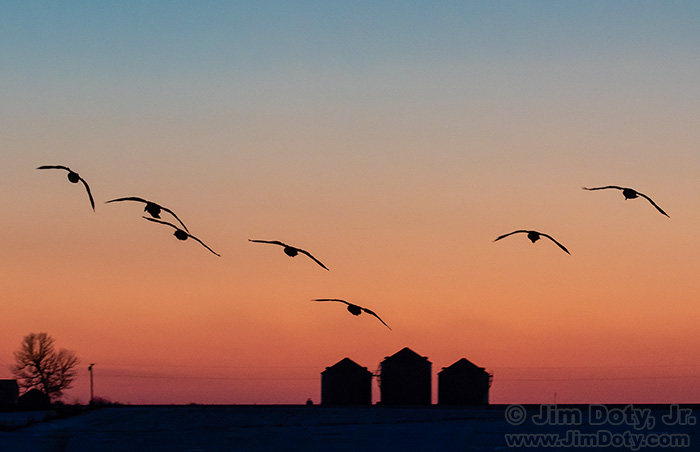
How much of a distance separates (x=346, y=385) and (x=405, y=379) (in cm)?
624

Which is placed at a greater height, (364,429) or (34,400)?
(34,400)

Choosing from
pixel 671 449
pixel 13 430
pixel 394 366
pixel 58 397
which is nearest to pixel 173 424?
pixel 13 430

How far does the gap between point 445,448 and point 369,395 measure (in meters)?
46.9

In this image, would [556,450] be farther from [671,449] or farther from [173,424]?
[173,424]

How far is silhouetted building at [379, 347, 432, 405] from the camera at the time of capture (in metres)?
119

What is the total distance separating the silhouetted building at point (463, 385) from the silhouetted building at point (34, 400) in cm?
5769

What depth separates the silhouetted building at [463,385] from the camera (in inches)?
4717

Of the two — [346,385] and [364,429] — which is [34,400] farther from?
[364,429]

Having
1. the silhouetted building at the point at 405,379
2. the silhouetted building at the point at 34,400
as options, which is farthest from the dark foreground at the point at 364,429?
the silhouetted building at the point at 34,400

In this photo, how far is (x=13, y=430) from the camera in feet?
310

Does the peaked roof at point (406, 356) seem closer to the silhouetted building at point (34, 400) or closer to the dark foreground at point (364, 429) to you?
the dark foreground at point (364, 429)

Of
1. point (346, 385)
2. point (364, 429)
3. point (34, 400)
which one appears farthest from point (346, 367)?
point (34, 400)

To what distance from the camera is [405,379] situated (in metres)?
120

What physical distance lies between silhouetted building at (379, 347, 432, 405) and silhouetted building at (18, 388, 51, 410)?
52749 millimetres
